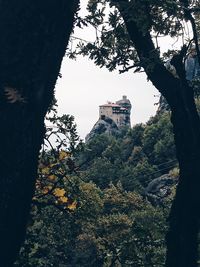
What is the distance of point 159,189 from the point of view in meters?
69.1

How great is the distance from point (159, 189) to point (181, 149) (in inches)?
2553

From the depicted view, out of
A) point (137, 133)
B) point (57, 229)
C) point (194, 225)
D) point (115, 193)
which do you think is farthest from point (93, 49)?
point (137, 133)

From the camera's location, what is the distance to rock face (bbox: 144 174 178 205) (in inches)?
2598

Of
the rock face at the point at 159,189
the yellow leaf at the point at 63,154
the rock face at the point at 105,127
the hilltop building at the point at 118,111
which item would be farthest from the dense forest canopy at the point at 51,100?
the hilltop building at the point at 118,111

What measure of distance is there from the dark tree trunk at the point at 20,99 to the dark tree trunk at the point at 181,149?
9.17 feet

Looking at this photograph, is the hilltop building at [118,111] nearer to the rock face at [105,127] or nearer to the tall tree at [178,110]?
the rock face at [105,127]

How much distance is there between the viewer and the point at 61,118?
707 cm

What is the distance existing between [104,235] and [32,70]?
5342 centimetres

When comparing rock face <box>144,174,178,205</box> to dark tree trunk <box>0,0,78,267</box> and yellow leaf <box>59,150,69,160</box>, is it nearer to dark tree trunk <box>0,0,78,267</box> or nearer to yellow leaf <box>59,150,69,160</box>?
yellow leaf <box>59,150,69,160</box>

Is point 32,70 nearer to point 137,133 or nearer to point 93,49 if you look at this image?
point 93,49

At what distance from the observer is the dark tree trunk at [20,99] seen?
2.32 m

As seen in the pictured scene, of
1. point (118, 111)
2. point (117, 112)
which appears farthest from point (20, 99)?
point (118, 111)

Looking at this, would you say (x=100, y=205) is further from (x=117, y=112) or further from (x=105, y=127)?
(x=117, y=112)

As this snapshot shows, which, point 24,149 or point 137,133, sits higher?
point 137,133
